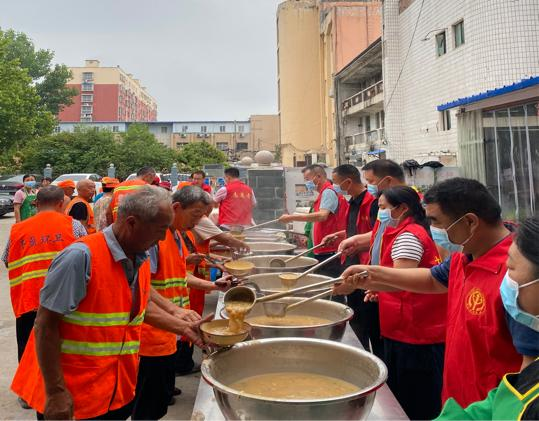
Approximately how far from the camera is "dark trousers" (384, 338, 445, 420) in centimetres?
225

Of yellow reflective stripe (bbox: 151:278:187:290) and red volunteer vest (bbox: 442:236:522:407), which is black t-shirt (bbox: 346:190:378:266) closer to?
yellow reflective stripe (bbox: 151:278:187:290)

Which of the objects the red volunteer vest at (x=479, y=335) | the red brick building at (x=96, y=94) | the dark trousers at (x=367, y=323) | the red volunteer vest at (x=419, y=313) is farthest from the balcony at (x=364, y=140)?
the red brick building at (x=96, y=94)

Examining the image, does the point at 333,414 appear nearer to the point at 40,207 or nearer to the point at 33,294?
the point at 33,294

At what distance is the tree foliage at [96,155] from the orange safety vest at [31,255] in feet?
85.9

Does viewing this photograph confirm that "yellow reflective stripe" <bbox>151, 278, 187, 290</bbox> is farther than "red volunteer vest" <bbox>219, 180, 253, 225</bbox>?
No

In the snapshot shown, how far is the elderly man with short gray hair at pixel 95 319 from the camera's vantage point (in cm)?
157

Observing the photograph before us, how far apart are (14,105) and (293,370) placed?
20.3 metres

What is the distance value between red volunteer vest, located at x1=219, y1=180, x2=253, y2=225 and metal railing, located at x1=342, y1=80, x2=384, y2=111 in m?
12.9

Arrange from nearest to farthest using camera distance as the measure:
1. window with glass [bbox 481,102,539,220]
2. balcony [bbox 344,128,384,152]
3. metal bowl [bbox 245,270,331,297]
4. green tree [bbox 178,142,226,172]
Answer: metal bowl [bbox 245,270,331,297]
window with glass [bbox 481,102,539,220]
balcony [bbox 344,128,384,152]
green tree [bbox 178,142,226,172]

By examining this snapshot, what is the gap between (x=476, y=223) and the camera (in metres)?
1.63

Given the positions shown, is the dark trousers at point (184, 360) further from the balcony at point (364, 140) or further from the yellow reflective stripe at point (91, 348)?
the balcony at point (364, 140)

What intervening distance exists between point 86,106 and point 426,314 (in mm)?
71517

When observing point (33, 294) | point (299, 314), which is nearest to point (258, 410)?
point (299, 314)

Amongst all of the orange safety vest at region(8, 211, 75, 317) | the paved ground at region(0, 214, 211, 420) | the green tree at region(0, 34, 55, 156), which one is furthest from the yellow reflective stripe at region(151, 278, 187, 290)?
the green tree at region(0, 34, 55, 156)
